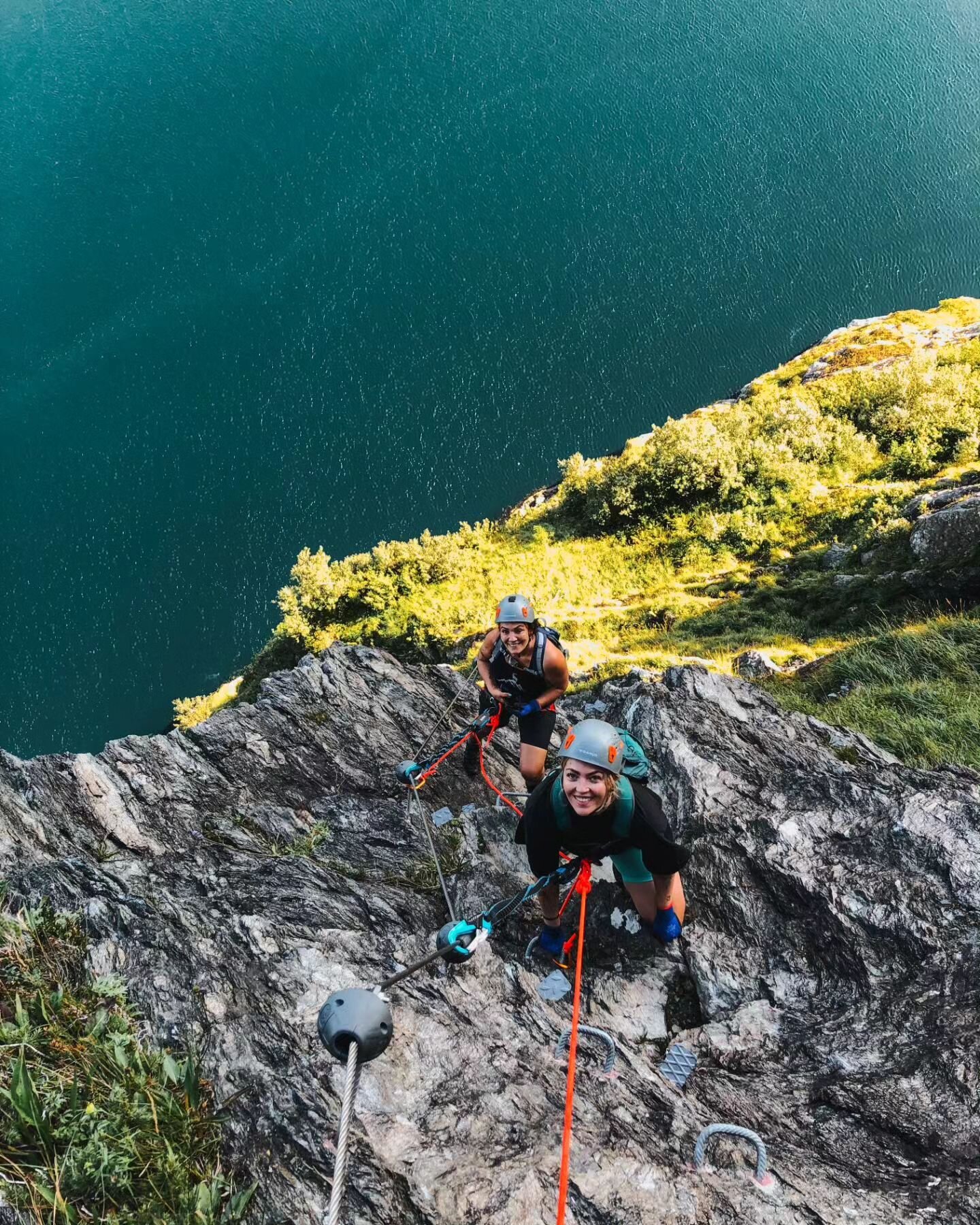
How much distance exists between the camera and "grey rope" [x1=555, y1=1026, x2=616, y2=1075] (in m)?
5.18

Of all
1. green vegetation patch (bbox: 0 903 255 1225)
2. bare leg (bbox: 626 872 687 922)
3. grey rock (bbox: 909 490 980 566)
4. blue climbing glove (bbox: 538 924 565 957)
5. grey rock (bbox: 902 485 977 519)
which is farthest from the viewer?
grey rock (bbox: 902 485 977 519)

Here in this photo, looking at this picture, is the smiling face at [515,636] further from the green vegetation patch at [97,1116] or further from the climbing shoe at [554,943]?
the green vegetation patch at [97,1116]

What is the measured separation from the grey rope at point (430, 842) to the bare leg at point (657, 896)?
1489mm

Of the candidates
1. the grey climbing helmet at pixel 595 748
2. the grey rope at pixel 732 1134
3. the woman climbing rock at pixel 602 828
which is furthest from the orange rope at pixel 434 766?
the grey rope at pixel 732 1134

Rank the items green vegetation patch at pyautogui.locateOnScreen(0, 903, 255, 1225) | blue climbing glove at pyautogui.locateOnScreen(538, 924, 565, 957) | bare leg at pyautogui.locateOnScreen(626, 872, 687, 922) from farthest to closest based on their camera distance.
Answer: blue climbing glove at pyautogui.locateOnScreen(538, 924, 565, 957) → bare leg at pyautogui.locateOnScreen(626, 872, 687, 922) → green vegetation patch at pyautogui.locateOnScreen(0, 903, 255, 1225)

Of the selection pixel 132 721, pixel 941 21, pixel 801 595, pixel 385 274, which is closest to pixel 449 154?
pixel 385 274

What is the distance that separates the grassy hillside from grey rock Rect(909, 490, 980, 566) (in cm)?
47

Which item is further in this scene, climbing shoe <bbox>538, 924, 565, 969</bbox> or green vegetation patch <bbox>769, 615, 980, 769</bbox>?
green vegetation patch <bbox>769, 615, 980, 769</bbox>

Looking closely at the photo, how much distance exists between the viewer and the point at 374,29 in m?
68.8

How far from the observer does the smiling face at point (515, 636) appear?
7793 millimetres

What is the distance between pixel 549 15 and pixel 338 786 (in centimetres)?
8265

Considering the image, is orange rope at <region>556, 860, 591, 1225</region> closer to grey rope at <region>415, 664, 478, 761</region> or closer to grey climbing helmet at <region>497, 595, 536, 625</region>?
grey climbing helmet at <region>497, 595, 536, 625</region>

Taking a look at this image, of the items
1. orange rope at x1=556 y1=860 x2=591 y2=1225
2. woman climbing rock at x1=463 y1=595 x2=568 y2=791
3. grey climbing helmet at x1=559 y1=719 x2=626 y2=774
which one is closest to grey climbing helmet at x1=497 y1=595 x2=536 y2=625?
woman climbing rock at x1=463 y1=595 x2=568 y2=791

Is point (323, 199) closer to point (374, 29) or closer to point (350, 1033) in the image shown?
point (374, 29)
